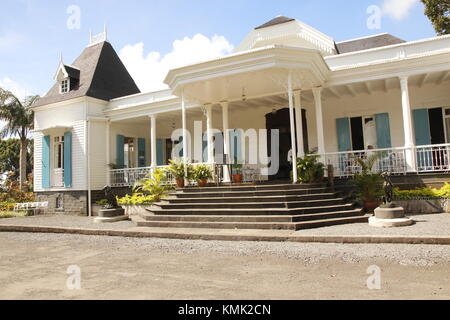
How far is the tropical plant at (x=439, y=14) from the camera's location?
16.0 m

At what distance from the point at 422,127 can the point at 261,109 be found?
5847 millimetres

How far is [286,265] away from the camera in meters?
4.48

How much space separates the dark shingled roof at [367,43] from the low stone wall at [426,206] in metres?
7.29

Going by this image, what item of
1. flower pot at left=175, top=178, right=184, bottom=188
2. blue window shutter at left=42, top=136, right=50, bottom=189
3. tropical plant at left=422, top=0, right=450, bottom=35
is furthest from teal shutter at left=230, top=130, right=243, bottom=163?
tropical plant at left=422, top=0, right=450, bottom=35

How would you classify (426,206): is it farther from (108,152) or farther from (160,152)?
(108,152)

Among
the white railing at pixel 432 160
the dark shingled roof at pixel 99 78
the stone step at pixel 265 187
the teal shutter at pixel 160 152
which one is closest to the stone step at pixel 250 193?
the stone step at pixel 265 187

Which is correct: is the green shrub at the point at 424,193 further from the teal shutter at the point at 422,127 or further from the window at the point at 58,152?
the window at the point at 58,152

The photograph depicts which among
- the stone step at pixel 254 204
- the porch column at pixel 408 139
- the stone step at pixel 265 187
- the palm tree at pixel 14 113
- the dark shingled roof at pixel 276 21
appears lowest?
the stone step at pixel 254 204

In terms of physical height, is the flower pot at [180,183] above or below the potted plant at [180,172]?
below

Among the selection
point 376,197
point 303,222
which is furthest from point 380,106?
point 303,222

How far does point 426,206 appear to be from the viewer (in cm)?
861

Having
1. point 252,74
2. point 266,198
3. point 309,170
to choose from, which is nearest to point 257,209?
point 266,198

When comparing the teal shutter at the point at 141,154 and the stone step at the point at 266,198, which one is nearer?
the stone step at the point at 266,198
